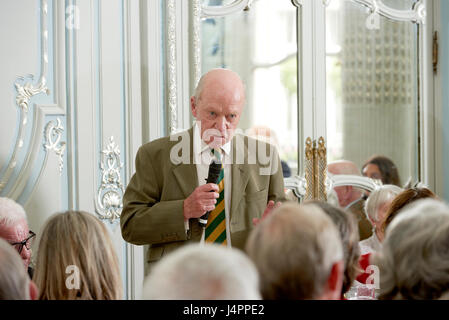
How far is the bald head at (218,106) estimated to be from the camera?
2721 millimetres

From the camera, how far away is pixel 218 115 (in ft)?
8.95

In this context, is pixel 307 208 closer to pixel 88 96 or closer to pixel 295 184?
pixel 88 96

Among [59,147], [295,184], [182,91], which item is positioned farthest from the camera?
[295,184]

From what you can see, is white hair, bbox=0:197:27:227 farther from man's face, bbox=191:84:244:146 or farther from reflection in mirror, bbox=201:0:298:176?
reflection in mirror, bbox=201:0:298:176

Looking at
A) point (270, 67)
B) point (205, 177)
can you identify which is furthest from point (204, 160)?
point (270, 67)

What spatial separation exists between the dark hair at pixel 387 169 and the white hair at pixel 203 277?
293 cm

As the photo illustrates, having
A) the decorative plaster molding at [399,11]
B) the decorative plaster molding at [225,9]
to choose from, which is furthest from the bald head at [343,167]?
the decorative plaster molding at [225,9]

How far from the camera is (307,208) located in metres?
1.46

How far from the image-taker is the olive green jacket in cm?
262

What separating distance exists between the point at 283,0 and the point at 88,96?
50.4 inches

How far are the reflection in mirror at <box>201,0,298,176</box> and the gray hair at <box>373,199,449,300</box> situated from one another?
7.49 feet

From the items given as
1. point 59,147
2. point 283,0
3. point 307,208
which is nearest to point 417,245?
point 307,208

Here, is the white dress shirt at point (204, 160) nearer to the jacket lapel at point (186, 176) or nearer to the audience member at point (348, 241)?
the jacket lapel at point (186, 176)
